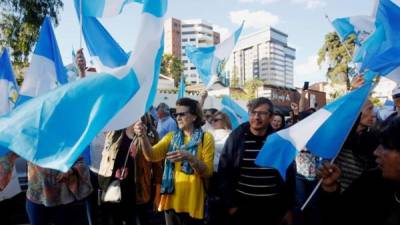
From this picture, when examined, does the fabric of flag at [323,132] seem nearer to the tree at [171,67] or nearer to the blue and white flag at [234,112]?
the blue and white flag at [234,112]

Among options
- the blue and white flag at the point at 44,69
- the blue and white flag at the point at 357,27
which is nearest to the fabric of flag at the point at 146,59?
the blue and white flag at the point at 44,69

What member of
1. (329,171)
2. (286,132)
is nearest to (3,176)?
(286,132)

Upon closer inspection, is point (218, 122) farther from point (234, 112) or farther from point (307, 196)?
point (234, 112)

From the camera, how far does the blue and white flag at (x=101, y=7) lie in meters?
3.64

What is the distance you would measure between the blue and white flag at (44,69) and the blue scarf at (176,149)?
1.57 metres

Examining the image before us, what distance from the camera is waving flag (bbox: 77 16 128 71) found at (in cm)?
379

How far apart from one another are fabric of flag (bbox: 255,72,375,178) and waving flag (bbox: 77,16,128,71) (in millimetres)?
1658

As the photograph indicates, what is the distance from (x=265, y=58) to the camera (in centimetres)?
10988

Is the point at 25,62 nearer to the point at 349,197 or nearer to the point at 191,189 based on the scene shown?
the point at 191,189

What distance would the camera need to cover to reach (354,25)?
657 centimetres

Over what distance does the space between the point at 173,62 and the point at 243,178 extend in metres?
61.1

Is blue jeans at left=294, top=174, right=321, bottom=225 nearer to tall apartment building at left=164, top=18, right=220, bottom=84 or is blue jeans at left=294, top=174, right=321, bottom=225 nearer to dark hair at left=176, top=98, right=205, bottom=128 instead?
dark hair at left=176, top=98, right=205, bottom=128

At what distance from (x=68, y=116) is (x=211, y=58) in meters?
5.72

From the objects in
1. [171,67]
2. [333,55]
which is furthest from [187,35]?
[333,55]
